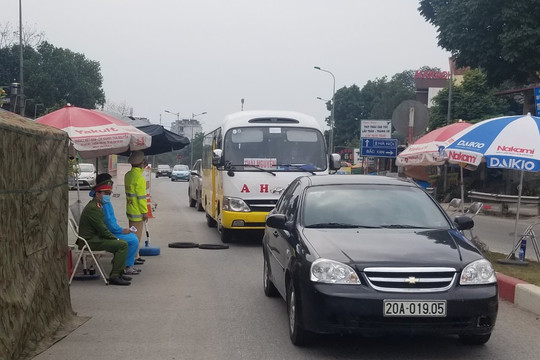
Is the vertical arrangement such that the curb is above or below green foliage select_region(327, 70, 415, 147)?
below

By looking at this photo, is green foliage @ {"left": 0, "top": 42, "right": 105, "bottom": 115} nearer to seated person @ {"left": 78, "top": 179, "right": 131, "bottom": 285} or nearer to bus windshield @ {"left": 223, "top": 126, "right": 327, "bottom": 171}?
bus windshield @ {"left": 223, "top": 126, "right": 327, "bottom": 171}

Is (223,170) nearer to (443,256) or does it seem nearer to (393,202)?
(393,202)

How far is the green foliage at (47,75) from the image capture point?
198ft

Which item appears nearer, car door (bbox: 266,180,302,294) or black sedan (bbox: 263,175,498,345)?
black sedan (bbox: 263,175,498,345)

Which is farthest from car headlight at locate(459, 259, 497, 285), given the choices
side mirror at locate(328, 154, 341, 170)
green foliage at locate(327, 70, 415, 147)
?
green foliage at locate(327, 70, 415, 147)

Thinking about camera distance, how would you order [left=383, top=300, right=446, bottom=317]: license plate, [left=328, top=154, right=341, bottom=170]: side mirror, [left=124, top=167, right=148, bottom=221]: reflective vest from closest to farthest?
[left=383, top=300, right=446, bottom=317]: license plate < [left=124, top=167, right=148, bottom=221]: reflective vest < [left=328, top=154, right=341, bottom=170]: side mirror

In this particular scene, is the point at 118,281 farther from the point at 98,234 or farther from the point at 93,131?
the point at 93,131

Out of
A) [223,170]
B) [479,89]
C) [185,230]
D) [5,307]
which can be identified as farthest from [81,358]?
[479,89]

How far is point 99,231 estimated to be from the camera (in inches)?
365

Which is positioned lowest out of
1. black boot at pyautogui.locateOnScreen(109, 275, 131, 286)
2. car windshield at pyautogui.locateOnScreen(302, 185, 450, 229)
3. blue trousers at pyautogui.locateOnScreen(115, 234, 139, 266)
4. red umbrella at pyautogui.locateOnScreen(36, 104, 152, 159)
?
black boot at pyautogui.locateOnScreen(109, 275, 131, 286)

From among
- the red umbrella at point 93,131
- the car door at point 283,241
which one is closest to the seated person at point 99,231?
the red umbrella at point 93,131

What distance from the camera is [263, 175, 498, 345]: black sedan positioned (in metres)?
5.56

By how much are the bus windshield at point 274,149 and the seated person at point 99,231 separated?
470cm

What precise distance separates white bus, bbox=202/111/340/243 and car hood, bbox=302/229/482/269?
689 cm
